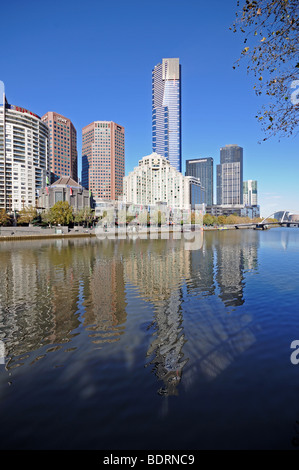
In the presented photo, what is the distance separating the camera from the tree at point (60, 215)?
89.9 metres

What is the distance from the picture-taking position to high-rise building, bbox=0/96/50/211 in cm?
12862

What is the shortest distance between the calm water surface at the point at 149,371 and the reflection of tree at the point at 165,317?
6 cm

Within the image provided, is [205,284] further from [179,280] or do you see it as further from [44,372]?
[44,372]

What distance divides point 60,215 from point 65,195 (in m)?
35.8

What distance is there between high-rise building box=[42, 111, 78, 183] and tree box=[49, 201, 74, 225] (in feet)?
305

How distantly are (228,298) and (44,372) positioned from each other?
33.7 feet

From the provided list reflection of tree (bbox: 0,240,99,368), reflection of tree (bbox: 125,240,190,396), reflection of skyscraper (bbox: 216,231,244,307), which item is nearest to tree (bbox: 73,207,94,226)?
reflection of tree (bbox: 0,240,99,368)

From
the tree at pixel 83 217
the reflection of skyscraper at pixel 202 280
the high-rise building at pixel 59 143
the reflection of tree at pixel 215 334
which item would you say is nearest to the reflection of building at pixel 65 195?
the tree at pixel 83 217

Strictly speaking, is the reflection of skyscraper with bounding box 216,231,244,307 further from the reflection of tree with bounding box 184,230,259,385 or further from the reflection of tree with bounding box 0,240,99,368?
the reflection of tree with bounding box 0,240,99,368

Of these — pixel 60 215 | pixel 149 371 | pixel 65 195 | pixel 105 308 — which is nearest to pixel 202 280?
pixel 105 308

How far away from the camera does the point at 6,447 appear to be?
4773 millimetres

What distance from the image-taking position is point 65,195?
123 m

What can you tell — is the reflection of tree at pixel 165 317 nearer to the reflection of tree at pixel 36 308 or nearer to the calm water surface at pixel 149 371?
the calm water surface at pixel 149 371
